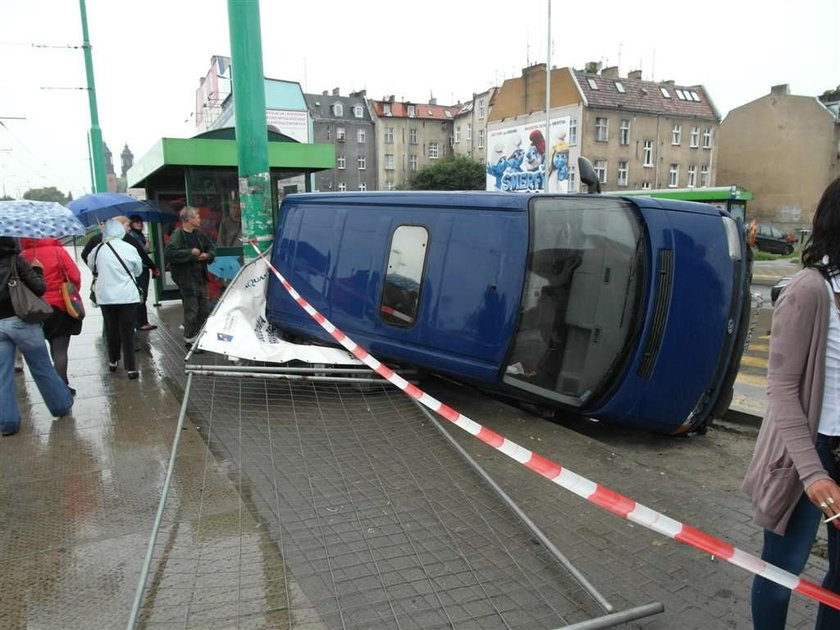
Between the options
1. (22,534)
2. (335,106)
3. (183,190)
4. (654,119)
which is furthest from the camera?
(335,106)

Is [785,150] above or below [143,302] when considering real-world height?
above

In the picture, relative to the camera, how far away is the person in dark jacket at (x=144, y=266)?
26.9ft

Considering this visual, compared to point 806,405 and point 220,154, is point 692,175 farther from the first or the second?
point 806,405

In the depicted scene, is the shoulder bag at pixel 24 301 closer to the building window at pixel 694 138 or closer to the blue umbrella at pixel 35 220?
the blue umbrella at pixel 35 220

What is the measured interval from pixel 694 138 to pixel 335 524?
5247cm

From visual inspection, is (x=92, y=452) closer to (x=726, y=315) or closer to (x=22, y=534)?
(x=22, y=534)

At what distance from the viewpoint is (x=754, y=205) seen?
160 feet

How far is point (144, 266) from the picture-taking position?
8391 mm

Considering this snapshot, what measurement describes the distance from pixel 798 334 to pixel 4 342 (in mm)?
5310

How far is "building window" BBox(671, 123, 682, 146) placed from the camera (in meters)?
47.5

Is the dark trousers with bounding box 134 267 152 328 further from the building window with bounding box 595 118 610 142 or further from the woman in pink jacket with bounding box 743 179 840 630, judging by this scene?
the building window with bounding box 595 118 610 142

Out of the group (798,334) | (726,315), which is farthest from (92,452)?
(726,315)

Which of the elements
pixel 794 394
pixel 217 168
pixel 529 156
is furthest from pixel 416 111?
pixel 794 394

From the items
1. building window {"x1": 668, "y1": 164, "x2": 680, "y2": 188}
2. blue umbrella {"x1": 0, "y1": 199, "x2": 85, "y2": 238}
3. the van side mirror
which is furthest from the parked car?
blue umbrella {"x1": 0, "y1": 199, "x2": 85, "y2": 238}
